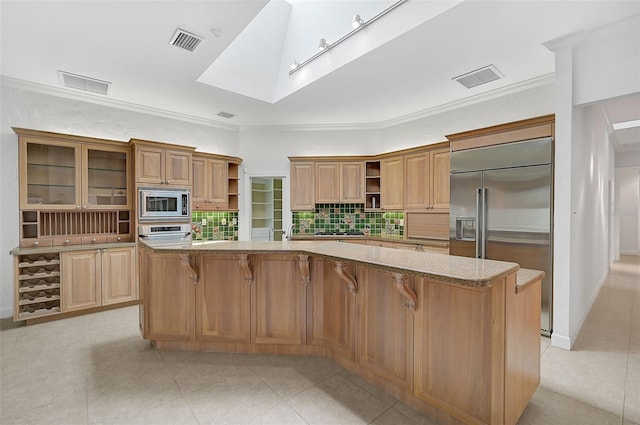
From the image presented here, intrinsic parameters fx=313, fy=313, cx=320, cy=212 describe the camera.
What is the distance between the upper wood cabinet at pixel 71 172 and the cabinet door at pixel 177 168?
57 cm

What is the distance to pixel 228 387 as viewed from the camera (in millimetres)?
2393

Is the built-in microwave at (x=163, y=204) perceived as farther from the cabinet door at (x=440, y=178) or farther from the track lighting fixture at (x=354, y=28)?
the cabinet door at (x=440, y=178)

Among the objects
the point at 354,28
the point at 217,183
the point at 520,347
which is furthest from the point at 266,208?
the point at 520,347

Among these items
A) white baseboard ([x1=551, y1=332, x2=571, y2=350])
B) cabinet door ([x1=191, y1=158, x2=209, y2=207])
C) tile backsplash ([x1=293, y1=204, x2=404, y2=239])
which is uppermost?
cabinet door ([x1=191, y1=158, x2=209, y2=207])

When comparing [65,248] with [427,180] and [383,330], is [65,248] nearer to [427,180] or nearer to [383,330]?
[383,330]

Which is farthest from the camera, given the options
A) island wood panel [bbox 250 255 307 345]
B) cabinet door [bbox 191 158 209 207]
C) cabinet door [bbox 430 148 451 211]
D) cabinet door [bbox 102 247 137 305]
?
cabinet door [bbox 191 158 209 207]

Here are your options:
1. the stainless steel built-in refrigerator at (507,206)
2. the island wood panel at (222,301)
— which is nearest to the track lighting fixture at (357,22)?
the stainless steel built-in refrigerator at (507,206)

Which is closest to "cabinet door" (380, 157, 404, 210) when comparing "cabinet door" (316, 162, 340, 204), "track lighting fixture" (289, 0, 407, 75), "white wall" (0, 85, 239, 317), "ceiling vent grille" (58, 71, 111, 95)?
"cabinet door" (316, 162, 340, 204)

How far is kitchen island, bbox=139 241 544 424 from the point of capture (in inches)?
69.4

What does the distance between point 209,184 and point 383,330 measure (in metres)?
4.19

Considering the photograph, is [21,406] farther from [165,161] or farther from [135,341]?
[165,161]

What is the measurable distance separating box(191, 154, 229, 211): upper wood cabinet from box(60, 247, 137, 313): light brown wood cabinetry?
1.31 meters

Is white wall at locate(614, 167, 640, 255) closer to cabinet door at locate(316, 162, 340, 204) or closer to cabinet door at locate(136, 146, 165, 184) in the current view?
cabinet door at locate(316, 162, 340, 204)

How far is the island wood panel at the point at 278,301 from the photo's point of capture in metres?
2.84
